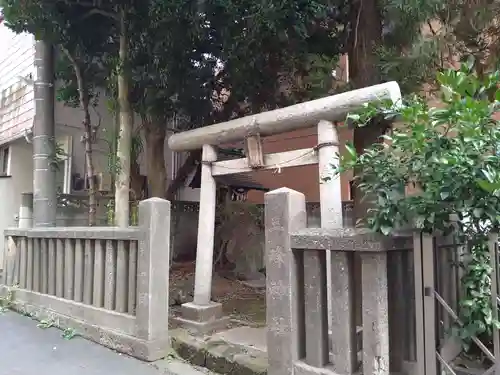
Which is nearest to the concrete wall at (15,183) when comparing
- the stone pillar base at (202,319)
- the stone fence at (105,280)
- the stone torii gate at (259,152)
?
the stone fence at (105,280)

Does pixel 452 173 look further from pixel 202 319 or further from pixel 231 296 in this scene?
pixel 231 296

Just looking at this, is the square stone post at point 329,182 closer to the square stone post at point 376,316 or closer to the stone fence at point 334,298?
the stone fence at point 334,298

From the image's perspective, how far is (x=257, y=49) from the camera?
6.64m

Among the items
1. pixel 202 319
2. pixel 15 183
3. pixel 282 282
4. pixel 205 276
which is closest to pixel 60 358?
pixel 202 319

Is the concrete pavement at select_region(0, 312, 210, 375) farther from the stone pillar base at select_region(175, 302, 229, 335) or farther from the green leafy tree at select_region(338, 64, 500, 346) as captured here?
the green leafy tree at select_region(338, 64, 500, 346)

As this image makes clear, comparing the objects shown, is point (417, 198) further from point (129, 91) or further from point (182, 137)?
point (129, 91)

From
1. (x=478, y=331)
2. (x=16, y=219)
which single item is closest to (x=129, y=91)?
(x=16, y=219)

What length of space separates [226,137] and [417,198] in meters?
3.20

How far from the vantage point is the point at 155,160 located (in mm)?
8430

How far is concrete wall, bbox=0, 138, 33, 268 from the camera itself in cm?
995

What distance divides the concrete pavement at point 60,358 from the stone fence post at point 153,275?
0.32m

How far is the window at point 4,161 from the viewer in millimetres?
10307

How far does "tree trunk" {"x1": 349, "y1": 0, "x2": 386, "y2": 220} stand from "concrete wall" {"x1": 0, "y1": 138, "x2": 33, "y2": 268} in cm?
751

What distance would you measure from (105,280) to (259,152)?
8.17 feet
